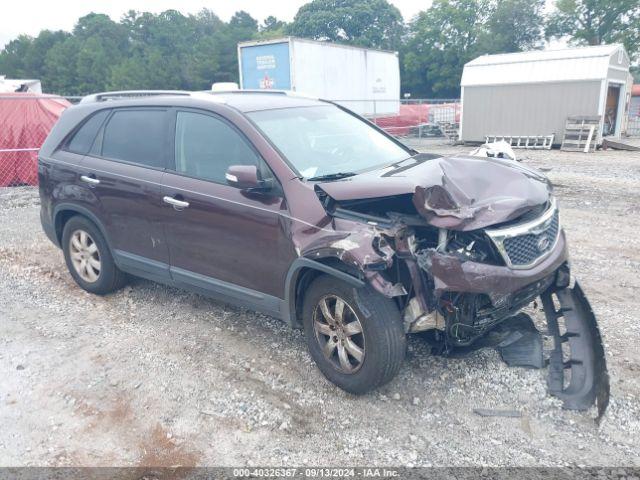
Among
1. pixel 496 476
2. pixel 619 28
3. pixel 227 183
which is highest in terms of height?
pixel 619 28

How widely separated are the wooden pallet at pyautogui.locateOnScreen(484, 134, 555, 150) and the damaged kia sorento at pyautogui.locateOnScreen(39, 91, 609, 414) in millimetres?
16016

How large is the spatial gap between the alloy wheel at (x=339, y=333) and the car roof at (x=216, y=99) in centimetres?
Answer: 165

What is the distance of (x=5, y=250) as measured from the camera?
7133mm

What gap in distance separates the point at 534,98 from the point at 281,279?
18.4 m

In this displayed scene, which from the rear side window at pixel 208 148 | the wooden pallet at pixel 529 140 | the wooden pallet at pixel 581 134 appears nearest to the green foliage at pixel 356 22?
the wooden pallet at pixel 529 140

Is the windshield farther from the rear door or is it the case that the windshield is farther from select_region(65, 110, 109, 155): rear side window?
select_region(65, 110, 109, 155): rear side window

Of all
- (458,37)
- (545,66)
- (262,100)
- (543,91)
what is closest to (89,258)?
(262,100)

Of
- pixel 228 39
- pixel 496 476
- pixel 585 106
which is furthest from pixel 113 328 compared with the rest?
pixel 228 39

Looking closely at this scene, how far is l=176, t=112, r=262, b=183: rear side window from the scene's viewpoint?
13.1 feet

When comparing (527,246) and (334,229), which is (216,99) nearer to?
(334,229)

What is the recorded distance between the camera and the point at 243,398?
3.62 m

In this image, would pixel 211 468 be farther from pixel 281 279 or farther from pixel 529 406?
pixel 529 406

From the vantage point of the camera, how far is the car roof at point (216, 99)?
4.30m

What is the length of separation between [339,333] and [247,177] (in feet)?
3.90
